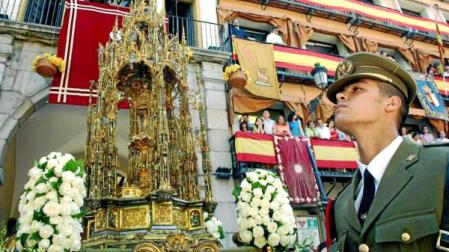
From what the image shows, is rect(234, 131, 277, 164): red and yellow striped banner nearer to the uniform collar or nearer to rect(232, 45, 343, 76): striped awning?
rect(232, 45, 343, 76): striped awning

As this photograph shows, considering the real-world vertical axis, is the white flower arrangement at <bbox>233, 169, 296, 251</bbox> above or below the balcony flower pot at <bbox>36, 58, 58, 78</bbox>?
below

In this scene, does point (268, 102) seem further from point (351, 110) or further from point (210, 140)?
point (351, 110)

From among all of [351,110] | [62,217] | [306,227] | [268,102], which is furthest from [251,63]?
[351,110]

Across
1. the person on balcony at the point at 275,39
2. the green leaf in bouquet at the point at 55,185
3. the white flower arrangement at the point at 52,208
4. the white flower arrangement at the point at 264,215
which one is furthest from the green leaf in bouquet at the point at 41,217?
the person on balcony at the point at 275,39

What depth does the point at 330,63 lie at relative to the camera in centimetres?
1348

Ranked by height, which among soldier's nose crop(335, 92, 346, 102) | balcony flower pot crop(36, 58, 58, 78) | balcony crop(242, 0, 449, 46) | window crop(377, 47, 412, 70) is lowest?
soldier's nose crop(335, 92, 346, 102)

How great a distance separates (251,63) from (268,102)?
1.43 metres

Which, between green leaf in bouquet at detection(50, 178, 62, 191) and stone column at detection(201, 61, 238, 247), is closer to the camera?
green leaf in bouquet at detection(50, 178, 62, 191)

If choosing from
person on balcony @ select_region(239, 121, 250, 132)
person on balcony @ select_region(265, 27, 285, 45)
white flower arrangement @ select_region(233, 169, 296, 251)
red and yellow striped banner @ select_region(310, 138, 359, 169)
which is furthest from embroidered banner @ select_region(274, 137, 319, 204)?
white flower arrangement @ select_region(233, 169, 296, 251)

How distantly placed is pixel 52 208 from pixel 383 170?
321 cm

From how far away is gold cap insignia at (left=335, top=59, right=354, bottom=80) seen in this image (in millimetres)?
2180

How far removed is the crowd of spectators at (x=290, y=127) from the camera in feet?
36.3

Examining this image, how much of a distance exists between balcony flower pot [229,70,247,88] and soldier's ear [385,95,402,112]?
7926mm

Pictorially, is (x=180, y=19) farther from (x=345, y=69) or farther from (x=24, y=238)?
(x=345, y=69)
